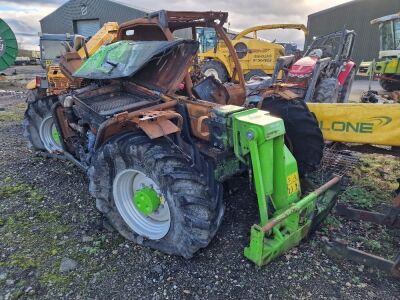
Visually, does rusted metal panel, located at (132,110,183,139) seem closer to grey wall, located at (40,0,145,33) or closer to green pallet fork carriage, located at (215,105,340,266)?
green pallet fork carriage, located at (215,105,340,266)

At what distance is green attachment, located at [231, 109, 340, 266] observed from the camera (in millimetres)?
2408

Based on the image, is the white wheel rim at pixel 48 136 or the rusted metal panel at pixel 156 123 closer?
the rusted metal panel at pixel 156 123

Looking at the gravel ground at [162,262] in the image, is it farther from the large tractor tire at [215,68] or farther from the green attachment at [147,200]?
the large tractor tire at [215,68]

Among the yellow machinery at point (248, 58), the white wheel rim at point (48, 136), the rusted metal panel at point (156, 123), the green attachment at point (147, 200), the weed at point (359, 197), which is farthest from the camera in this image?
the yellow machinery at point (248, 58)

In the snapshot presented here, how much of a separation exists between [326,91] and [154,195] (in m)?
4.41

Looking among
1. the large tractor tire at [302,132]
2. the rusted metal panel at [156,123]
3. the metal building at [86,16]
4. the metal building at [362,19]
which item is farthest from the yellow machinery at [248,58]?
the metal building at [362,19]

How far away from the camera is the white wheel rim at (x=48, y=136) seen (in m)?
5.17

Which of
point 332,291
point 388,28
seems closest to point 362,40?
point 388,28

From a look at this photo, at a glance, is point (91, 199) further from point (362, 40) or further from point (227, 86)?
point (362, 40)

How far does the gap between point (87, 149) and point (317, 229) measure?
267cm

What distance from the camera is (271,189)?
8.45ft

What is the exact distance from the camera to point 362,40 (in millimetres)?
27297

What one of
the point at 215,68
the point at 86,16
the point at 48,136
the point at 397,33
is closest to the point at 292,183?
the point at 48,136

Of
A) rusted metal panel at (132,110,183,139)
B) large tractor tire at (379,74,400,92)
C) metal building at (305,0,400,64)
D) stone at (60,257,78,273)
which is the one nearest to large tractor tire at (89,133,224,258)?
rusted metal panel at (132,110,183,139)
